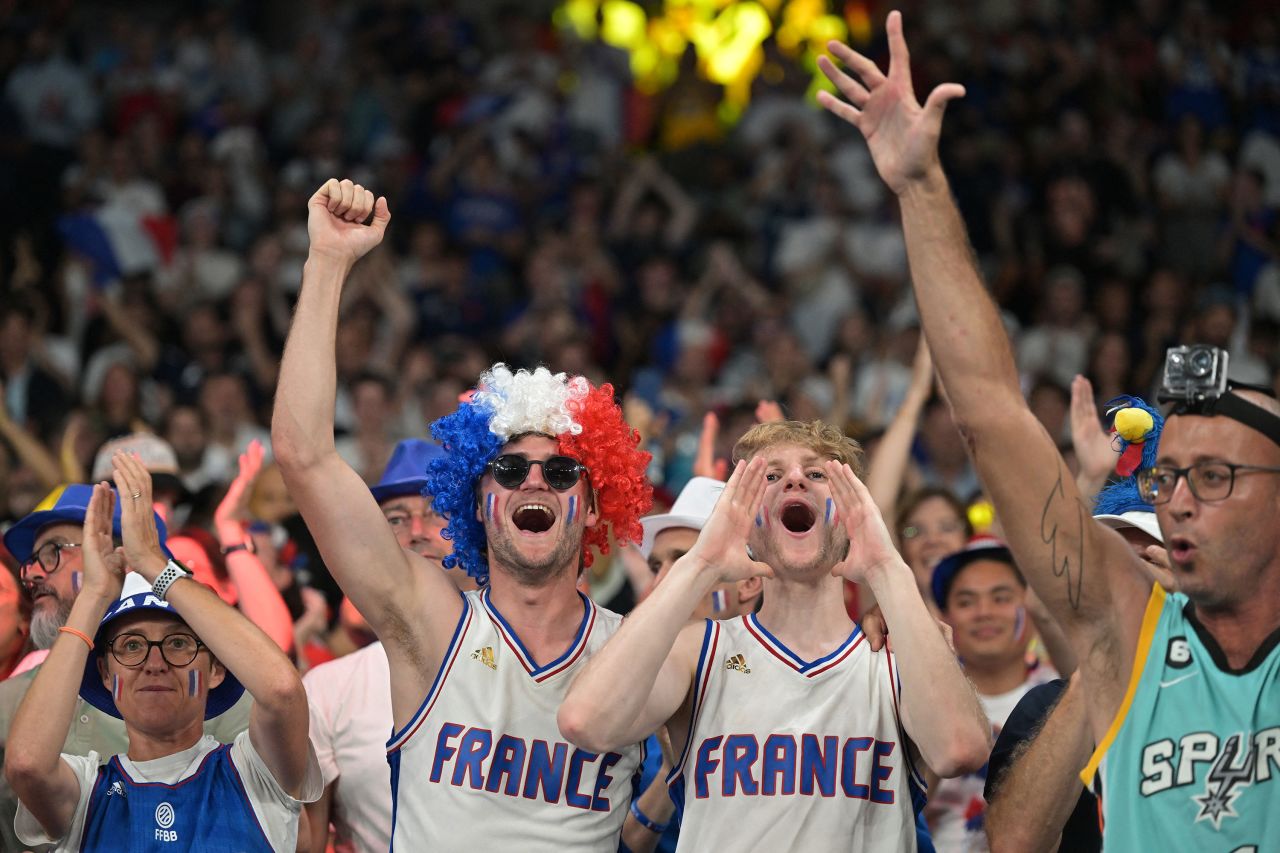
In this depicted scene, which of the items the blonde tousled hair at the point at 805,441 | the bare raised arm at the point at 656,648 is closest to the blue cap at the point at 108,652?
the bare raised arm at the point at 656,648

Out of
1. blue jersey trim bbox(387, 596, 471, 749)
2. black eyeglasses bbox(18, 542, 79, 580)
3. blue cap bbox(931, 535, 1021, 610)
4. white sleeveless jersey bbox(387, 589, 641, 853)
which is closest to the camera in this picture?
white sleeveless jersey bbox(387, 589, 641, 853)

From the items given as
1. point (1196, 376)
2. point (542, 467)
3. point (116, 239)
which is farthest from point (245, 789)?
point (116, 239)

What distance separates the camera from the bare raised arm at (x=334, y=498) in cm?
439

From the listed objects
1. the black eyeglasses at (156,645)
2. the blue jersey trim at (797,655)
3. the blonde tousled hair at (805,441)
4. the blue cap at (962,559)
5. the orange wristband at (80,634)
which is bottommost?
the orange wristband at (80,634)

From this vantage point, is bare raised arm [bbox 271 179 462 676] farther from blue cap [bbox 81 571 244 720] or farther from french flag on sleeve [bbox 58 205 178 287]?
french flag on sleeve [bbox 58 205 178 287]

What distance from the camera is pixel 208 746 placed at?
4820mm

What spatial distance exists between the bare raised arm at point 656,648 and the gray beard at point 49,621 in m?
2.00

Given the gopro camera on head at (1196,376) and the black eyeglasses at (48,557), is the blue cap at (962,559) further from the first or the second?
the black eyeglasses at (48,557)

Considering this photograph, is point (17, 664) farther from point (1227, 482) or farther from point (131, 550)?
point (1227, 482)

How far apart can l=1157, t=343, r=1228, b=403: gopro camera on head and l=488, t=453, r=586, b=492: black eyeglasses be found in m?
1.77

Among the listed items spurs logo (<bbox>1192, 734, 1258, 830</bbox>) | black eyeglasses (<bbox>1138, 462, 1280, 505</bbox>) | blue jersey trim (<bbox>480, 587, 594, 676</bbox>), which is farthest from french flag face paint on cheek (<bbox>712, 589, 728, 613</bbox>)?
spurs logo (<bbox>1192, 734, 1258, 830</bbox>)

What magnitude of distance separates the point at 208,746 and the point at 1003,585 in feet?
9.54

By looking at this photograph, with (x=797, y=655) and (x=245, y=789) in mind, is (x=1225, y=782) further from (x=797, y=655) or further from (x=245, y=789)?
(x=245, y=789)

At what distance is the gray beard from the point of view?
530 cm
